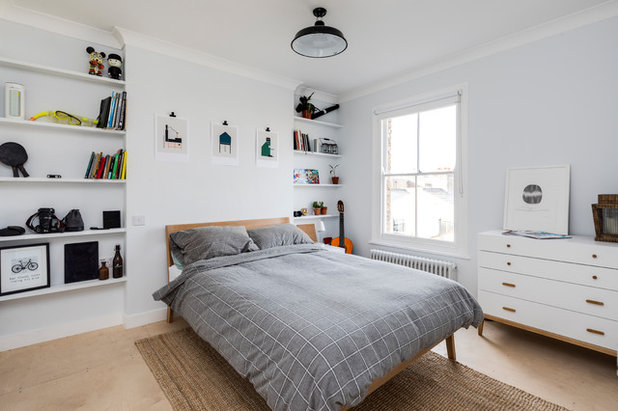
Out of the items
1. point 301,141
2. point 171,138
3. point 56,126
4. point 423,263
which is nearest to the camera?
point 56,126

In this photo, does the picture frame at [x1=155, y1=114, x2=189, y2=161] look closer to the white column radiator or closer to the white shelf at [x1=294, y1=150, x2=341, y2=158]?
the white shelf at [x1=294, y1=150, x2=341, y2=158]

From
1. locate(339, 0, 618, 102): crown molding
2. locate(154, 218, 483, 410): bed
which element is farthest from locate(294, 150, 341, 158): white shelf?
locate(154, 218, 483, 410): bed

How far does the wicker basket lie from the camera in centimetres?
224

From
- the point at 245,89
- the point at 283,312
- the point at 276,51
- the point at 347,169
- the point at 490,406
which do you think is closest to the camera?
the point at 283,312

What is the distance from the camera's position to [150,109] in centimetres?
299

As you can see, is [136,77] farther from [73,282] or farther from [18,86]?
[73,282]

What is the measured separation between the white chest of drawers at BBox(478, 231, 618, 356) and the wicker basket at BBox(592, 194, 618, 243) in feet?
0.29

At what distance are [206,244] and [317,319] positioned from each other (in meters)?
1.58

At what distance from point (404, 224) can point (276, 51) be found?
8.40 feet

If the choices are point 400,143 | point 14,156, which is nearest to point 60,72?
point 14,156

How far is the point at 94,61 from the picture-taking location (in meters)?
2.72

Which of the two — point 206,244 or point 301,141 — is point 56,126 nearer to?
point 206,244

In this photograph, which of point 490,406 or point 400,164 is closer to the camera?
point 490,406

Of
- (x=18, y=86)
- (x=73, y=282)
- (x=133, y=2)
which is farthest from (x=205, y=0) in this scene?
(x=73, y=282)
